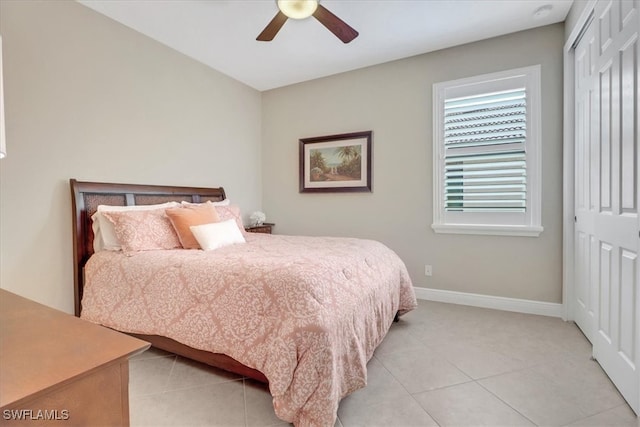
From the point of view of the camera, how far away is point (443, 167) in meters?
3.38

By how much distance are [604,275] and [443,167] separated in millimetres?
1732

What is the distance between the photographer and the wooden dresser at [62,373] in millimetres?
550

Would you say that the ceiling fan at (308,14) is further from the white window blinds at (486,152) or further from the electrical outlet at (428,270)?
the electrical outlet at (428,270)

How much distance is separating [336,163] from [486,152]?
1738 mm

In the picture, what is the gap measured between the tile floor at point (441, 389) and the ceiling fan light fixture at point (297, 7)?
255cm

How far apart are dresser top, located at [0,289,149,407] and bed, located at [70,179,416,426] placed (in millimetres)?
880

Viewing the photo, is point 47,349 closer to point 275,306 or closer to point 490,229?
point 275,306

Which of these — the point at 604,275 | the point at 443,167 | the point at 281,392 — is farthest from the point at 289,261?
the point at 443,167

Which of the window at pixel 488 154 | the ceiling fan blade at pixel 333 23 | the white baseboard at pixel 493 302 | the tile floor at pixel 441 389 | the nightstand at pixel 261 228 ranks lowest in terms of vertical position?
the tile floor at pixel 441 389

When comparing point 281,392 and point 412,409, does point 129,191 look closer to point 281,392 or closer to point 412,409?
point 281,392

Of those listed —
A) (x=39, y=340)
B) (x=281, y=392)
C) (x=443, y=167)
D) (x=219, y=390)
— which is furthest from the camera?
(x=443, y=167)

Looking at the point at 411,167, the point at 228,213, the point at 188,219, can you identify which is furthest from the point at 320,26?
the point at 188,219

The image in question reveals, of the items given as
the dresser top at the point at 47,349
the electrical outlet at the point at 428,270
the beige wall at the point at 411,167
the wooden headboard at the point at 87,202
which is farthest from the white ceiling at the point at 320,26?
the dresser top at the point at 47,349

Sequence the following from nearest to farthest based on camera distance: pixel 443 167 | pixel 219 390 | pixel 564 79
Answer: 1. pixel 219 390
2. pixel 564 79
3. pixel 443 167
